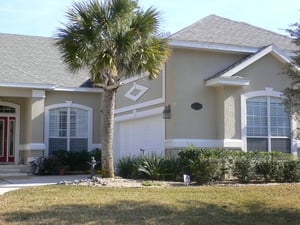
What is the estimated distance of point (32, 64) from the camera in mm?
24016

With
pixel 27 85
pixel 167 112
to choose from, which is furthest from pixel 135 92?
pixel 27 85

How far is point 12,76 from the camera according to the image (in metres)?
21.8

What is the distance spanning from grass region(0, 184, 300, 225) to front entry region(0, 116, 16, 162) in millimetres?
10820

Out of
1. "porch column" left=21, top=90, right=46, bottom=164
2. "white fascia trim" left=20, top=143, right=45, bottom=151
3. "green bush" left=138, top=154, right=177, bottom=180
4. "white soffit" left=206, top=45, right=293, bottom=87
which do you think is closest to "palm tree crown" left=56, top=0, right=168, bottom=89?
"green bush" left=138, top=154, right=177, bottom=180

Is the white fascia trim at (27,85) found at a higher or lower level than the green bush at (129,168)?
higher

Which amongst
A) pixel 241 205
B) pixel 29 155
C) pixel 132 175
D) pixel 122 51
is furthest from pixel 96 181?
pixel 29 155

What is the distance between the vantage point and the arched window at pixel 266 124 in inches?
704

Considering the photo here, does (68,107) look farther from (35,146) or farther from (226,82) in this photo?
(226,82)

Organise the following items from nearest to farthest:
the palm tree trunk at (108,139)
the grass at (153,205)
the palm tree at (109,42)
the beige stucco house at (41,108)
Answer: the grass at (153,205)
the palm tree at (109,42)
the palm tree trunk at (108,139)
the beige stucco house at (41,108)

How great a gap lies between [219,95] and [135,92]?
468 centimetres

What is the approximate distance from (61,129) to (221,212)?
48.2ft

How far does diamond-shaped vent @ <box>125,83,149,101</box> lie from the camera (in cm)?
2022

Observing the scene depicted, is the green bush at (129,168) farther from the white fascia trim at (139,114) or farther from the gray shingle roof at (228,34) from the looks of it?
the gray shingle roof at (228,34)

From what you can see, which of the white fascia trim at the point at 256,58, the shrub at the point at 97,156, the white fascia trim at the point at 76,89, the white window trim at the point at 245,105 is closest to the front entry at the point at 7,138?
the white fascia trim at the point at 76,89
